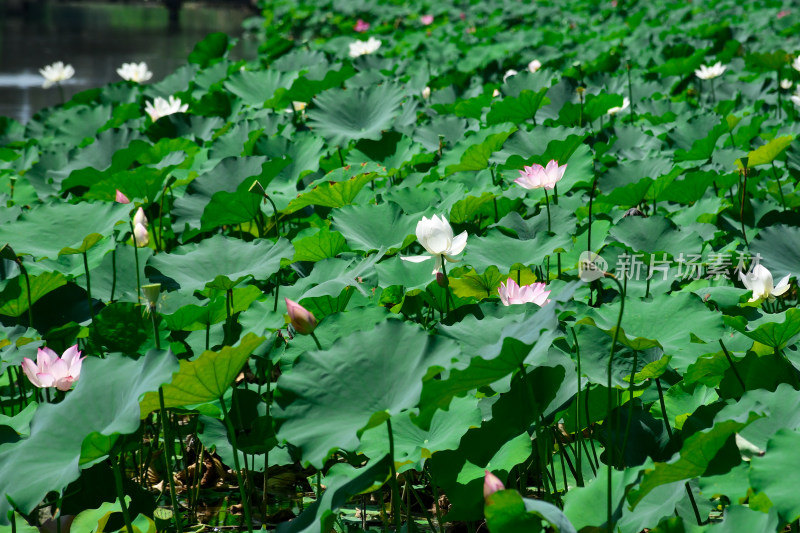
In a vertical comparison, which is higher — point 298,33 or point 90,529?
point 90,529

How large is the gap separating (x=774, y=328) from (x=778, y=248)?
0.53m

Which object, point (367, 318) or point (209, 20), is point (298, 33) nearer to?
point (209, 20)

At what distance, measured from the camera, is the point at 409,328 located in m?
1.03

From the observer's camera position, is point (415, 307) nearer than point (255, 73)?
Yes

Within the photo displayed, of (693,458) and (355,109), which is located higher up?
(693,458)

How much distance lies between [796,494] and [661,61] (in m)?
3.55

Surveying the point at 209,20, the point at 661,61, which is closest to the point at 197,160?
the point at 661,61

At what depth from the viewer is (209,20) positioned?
15758 mm

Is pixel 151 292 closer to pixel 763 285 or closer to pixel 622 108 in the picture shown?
pixel 763 285

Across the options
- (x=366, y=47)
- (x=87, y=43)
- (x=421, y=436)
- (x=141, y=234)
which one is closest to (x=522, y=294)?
(x=421, y=436)

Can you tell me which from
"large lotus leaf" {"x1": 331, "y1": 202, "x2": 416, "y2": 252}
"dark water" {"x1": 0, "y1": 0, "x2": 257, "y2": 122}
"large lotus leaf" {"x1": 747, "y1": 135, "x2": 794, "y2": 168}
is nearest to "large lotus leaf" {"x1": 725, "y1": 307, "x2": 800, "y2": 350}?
"large lotus leaf" {"x1": 331, "y1": 202, "x2": 416, "y2": 252}

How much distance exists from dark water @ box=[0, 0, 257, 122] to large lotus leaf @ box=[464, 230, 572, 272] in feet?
15.0

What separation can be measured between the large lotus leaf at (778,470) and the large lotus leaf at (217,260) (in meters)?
0.84

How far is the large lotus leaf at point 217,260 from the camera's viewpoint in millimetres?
1456
